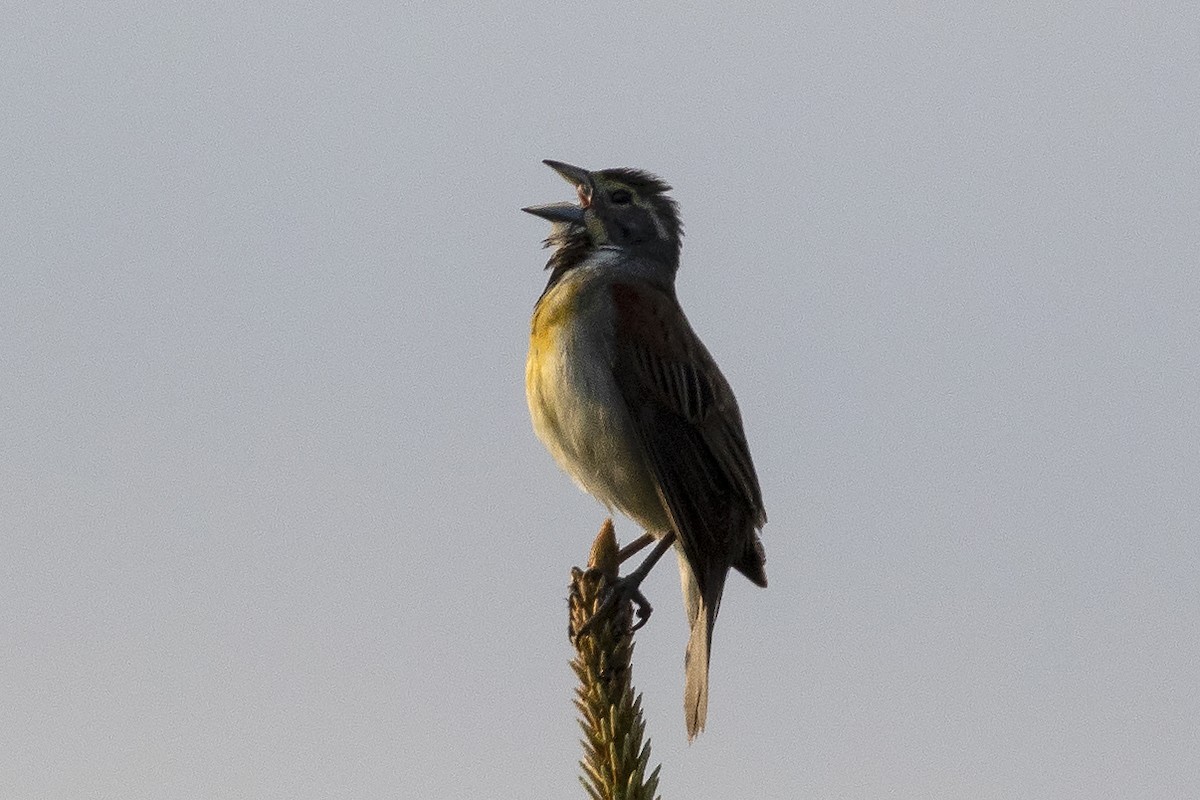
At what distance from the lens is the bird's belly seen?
672 cm

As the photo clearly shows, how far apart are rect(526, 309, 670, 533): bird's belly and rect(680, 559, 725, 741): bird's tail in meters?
0.43

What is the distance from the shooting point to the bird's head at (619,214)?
775 centimetres

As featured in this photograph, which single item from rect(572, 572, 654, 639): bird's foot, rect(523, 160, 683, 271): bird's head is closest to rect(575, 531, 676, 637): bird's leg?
rect(572, 572, 654, 639): bird's foot

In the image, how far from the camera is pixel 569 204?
7789 mm

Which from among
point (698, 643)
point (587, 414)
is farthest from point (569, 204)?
point (698, 643)

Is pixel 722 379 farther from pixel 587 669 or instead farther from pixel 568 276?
pixel 587 669

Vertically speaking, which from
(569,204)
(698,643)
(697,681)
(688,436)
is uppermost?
(569,204)

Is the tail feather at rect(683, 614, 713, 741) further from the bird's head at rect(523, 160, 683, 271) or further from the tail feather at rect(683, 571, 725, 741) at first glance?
the bird's head at rect(523, 160, 683, 271)

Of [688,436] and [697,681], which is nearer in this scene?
[697,681]

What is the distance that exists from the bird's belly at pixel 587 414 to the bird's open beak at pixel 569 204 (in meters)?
0.96

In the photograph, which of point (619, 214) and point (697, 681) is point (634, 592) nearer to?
point (697, 681)

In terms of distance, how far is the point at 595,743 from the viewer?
15.4 ft

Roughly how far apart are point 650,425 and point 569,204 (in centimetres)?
150

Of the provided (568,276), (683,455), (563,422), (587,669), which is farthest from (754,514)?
(587,669)
